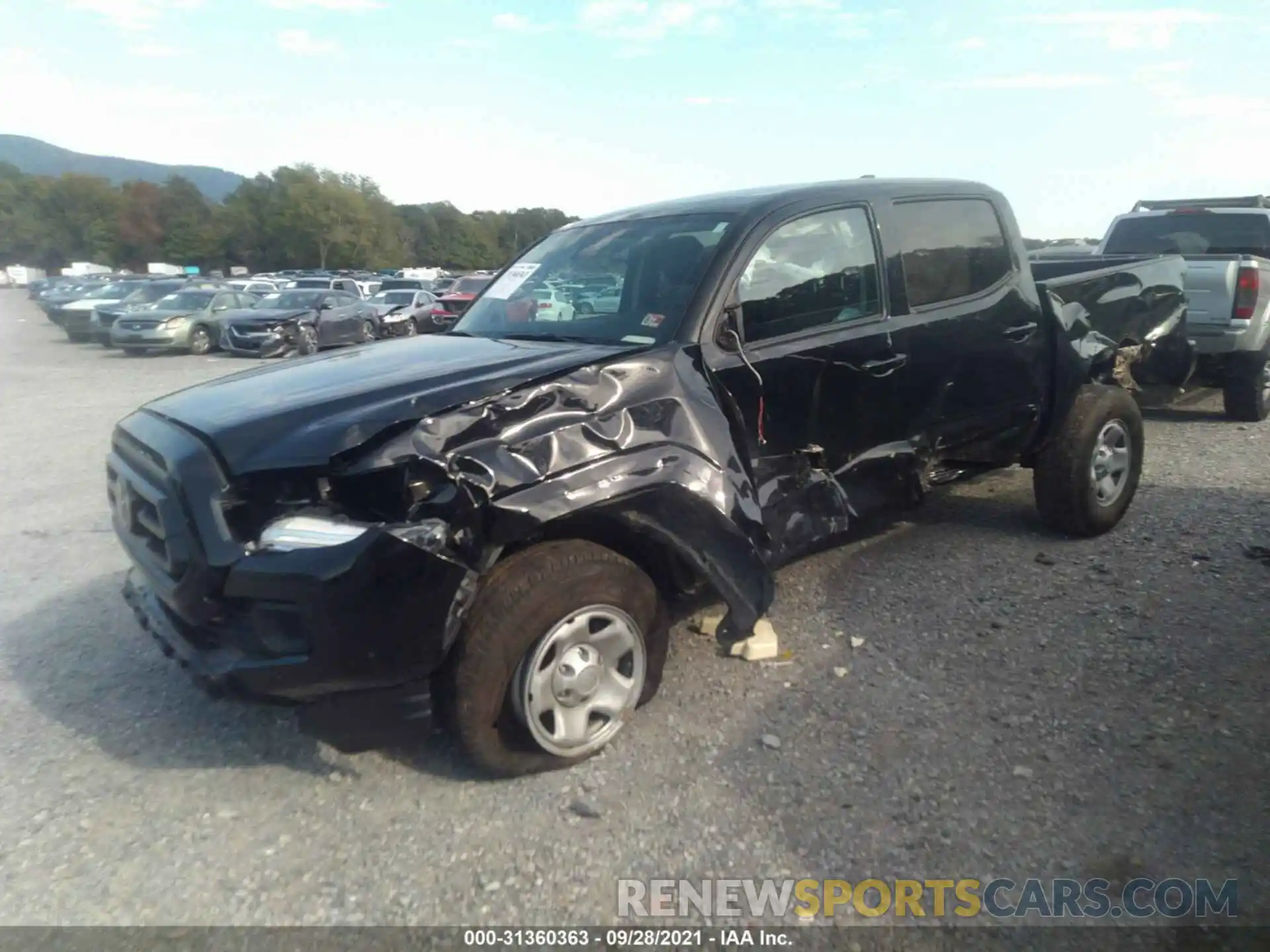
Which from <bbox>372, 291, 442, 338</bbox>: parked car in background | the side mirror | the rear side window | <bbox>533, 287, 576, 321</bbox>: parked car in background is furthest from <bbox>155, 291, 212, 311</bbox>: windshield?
the side mirror

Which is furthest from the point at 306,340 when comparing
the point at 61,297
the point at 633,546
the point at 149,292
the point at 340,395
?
the point at 633,546

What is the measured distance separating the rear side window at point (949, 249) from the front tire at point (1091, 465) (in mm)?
945

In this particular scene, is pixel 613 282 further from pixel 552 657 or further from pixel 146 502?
pixel 146 502

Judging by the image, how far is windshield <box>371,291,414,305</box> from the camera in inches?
956

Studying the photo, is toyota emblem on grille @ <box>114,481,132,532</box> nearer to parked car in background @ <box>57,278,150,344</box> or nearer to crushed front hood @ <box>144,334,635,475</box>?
crushed front hood @ <box>144,334,635,475</box>

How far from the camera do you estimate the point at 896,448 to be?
14.8 ft

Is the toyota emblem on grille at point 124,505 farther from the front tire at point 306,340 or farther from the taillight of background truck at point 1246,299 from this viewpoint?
the front tire at point 306,340

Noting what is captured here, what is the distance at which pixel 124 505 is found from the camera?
365cm

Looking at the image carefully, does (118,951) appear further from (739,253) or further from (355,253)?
(355,253)

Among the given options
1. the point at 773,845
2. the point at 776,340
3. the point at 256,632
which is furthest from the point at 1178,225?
the point at 256,632

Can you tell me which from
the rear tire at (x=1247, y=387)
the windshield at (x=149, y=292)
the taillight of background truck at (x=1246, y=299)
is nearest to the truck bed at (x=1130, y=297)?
the taillight of background truck at (x=1246, y=299)

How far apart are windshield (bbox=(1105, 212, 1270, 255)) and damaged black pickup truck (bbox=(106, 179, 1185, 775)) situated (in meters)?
7.10

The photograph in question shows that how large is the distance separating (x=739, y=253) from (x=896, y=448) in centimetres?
124

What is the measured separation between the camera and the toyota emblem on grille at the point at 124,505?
3.58m
